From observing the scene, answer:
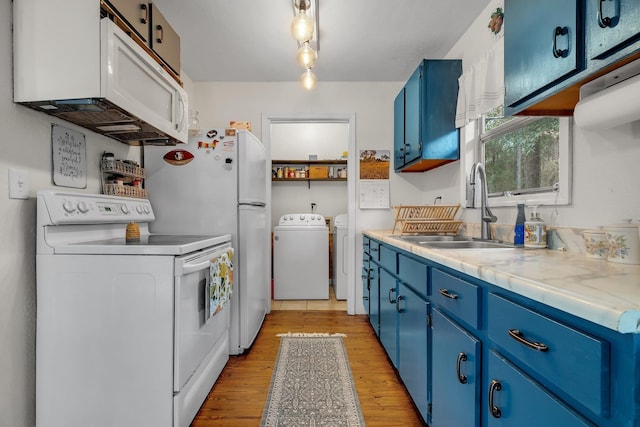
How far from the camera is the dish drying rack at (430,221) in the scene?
7.47 feet

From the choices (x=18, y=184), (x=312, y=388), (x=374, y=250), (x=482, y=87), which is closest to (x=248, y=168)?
(x=374, y=250)

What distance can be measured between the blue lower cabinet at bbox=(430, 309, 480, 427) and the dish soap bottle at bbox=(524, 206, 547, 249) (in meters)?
0.57

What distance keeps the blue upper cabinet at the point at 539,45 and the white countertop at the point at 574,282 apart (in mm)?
602

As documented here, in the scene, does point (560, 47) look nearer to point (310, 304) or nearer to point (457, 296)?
point (457, 296)

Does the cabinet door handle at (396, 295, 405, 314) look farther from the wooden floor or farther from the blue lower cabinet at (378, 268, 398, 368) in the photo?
the wooden floor

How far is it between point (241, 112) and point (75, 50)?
6.50 feet

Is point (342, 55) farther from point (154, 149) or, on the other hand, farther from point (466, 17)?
point (154, 149)

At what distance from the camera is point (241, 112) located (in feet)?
10.6

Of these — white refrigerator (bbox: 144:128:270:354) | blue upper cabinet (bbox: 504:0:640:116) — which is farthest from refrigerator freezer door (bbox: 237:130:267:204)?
blue upper cabinet (bbox: 504:0:640:116)

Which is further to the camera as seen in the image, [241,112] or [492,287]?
[241,112]

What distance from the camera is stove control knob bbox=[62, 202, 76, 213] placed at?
4.64ft

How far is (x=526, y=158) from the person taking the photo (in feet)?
5.96

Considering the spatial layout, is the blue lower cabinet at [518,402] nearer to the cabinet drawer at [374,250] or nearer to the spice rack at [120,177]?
the cabinet drawer at [374,250]

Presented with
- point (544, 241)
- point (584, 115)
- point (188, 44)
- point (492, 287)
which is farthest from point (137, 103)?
point (544, 241)
